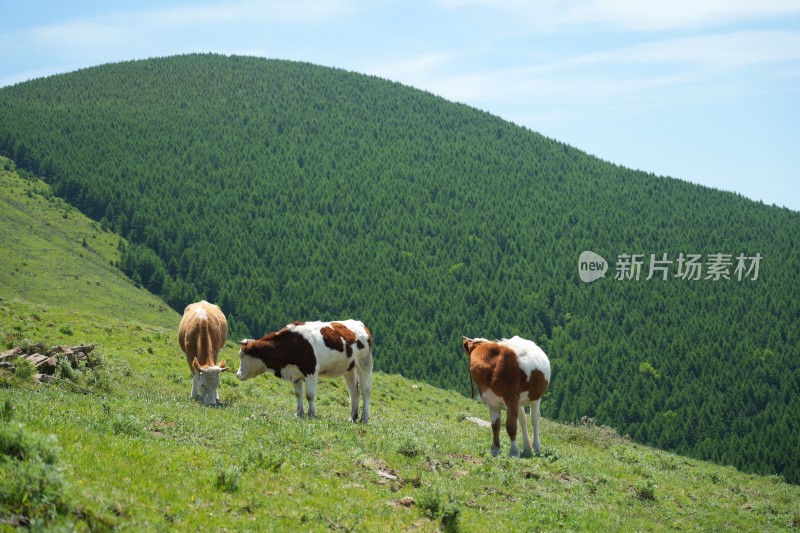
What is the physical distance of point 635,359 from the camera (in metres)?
133

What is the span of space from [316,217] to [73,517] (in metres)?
169

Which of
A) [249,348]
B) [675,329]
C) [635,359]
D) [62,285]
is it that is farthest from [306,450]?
[675,329]

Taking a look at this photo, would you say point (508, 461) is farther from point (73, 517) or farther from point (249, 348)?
point (73, 517)

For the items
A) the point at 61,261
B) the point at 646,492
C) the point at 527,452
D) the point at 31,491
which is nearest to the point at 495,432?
the point at 527,452

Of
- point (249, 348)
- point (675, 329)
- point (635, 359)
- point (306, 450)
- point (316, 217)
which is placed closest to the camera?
point (306, 450)

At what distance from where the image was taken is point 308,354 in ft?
71.7

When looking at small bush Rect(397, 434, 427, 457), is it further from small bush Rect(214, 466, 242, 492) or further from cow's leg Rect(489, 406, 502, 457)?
small bush Rect(214, 466, 242, 492)

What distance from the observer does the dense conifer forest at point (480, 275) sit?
119m

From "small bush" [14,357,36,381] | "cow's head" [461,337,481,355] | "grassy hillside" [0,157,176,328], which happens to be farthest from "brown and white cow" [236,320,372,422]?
"grassy hillside" [0,157,176,328]

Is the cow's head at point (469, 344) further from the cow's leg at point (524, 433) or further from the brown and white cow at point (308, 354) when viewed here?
the brown and white cow at point (308, 354)

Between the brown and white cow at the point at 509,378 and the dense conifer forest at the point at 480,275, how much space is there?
93425mm

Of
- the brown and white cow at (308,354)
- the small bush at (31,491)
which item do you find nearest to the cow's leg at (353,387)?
the brown and white cow at (308,354)

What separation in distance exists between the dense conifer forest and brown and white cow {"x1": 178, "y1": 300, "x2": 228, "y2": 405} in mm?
87594

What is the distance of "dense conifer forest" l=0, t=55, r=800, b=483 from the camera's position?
11900 cm
